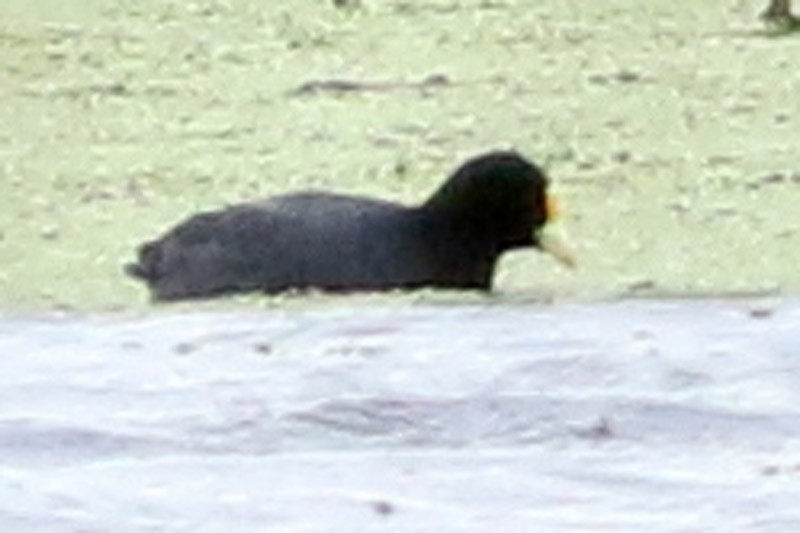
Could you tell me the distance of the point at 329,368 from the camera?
11.1ft

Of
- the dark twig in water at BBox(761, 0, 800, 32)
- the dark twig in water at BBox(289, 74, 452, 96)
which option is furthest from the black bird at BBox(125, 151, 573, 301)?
the dark twig in water at BBox(761, 0, 800, 32)

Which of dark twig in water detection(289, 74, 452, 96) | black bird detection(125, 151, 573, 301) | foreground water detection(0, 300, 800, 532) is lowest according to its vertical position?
black bird detection(125, 151, 573, 301)

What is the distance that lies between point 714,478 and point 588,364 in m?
0.31

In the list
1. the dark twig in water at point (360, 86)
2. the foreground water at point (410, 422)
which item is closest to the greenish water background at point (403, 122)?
the dark twig in water at point (360, 86)

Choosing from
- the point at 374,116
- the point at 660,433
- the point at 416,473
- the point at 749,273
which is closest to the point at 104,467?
the point at 416,473

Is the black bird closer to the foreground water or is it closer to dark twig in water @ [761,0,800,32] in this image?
the foreground water

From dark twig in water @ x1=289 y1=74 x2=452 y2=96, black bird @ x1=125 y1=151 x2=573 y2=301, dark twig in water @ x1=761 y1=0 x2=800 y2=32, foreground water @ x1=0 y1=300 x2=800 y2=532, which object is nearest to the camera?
foreground water @ x1=0 y1=300 x2=800 y2=532

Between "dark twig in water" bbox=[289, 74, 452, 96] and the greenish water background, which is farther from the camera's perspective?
"dark twig in water" bbox=[289, 74, 452, 96]

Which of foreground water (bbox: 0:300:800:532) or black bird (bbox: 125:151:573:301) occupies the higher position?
foreground water (bbox: 0:300:800:532)

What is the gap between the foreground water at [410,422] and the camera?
3041mm

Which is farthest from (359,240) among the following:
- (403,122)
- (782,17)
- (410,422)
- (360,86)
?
(782,17)

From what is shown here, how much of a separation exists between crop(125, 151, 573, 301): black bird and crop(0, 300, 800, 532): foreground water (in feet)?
12.3

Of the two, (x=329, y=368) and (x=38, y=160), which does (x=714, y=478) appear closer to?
(x=329, y=368)

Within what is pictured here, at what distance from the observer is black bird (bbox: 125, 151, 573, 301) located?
296 inches
